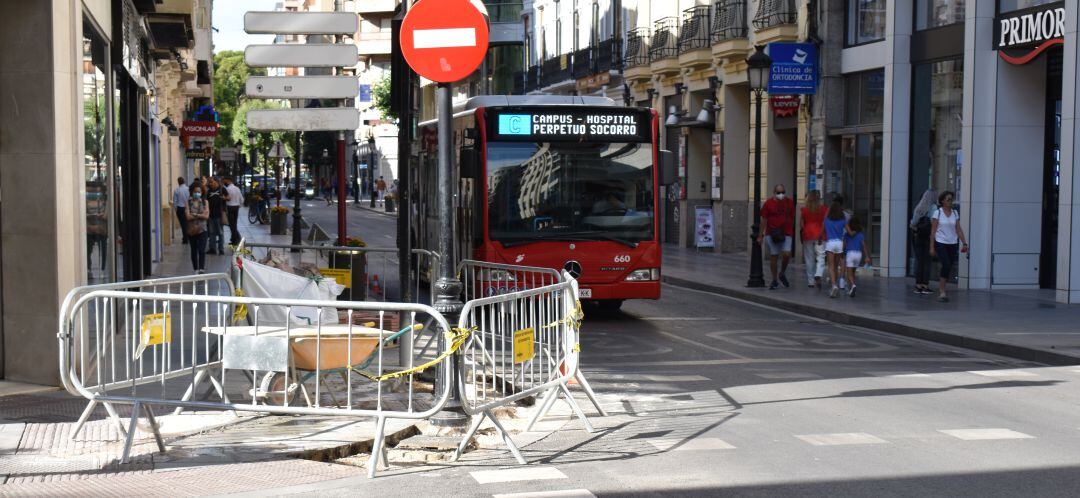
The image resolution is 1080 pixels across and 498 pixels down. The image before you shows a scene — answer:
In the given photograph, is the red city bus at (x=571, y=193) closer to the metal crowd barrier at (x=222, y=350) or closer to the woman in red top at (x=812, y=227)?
the woman in red top at (x=812, y=227)

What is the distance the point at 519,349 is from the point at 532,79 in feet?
144

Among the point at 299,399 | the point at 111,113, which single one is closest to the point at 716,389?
the point at 299,399

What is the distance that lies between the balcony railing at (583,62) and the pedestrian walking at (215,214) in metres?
16.4

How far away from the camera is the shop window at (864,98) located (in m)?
24.0

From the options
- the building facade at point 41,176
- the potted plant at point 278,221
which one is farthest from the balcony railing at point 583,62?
the building facade at point 41,176

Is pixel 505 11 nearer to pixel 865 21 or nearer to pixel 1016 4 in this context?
pixel 865 21

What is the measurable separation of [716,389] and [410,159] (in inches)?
124

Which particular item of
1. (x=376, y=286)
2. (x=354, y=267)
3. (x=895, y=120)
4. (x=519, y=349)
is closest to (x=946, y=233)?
(x=895, y=120)

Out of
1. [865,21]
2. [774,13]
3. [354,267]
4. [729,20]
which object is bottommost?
[354,267]

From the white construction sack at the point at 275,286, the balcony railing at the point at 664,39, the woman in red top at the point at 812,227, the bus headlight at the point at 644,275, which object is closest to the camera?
the white construction sack at the point at 275,286

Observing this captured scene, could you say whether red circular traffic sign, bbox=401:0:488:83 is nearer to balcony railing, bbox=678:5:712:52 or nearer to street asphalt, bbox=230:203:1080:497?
street asphalt, bbox=230:203:1080:497

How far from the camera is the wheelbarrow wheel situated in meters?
7.34

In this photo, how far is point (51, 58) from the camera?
9.49 m

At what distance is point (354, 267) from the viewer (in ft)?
45.1
